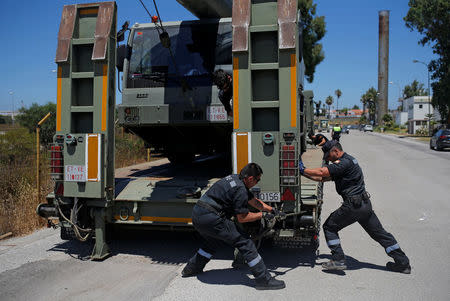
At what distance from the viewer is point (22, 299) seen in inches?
168

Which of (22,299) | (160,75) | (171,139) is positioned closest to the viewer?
(22,299)

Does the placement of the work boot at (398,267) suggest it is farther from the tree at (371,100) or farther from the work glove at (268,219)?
the tree at (371,100)

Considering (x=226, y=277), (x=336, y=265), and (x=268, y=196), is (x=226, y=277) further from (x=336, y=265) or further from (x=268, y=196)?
(x=336, y=265)

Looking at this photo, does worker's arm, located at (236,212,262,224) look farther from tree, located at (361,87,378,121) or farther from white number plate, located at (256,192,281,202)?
tree, located at (361,87,378,121)

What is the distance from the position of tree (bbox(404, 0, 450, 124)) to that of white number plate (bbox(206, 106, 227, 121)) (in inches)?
1508

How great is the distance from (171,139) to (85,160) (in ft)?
8.28

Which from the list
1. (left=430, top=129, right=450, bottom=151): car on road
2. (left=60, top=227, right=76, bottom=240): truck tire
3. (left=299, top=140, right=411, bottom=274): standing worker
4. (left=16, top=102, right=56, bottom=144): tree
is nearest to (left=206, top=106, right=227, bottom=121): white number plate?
(left=299, top=140, right=411, bottom=274): standing worker

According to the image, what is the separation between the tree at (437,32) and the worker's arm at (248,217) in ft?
130

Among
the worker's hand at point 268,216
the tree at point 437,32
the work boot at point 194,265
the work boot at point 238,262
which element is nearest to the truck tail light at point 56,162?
the work boot at point 194,265

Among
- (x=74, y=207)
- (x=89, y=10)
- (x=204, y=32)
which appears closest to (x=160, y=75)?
(x=204, y=32)

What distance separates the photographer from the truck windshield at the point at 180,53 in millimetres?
6656

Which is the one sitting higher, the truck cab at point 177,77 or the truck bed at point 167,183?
the truck cab at point 177,77

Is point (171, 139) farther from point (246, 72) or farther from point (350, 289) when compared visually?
point (350, 289)

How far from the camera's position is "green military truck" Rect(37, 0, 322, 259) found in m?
4.89
